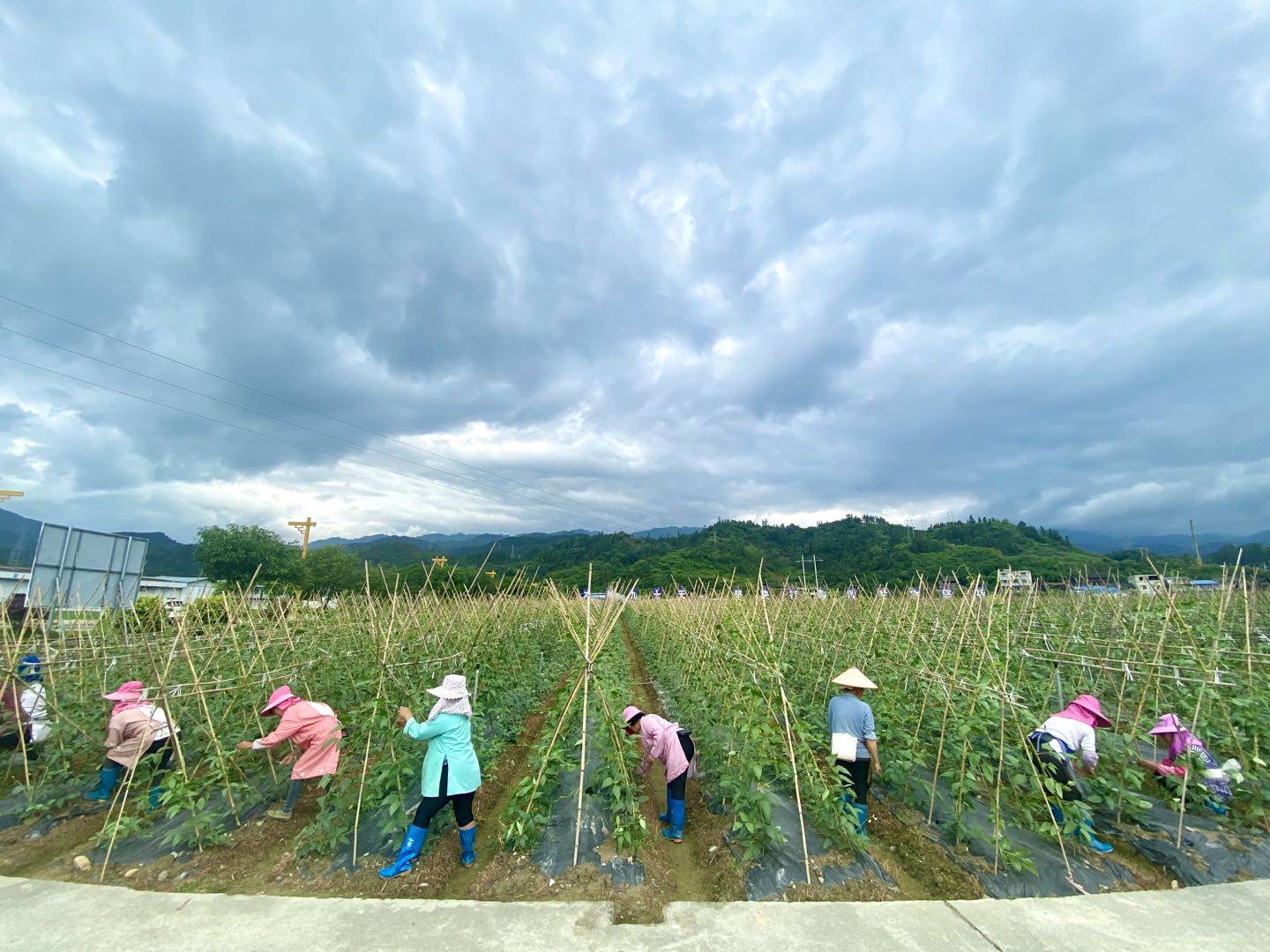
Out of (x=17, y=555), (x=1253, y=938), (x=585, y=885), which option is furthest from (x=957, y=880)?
(x=17, y=555)

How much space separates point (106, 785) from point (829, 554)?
170ft

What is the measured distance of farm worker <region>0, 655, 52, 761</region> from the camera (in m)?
Answer: 5.58

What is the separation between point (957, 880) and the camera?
4.15 m

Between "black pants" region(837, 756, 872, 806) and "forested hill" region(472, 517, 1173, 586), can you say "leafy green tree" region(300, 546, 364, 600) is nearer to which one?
"forested hill" region(472, 517, 1173, 586)

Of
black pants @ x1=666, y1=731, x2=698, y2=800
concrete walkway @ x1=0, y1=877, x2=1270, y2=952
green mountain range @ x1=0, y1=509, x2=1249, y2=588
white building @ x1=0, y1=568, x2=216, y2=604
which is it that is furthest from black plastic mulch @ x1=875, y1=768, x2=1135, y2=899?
green mountain range @ x1=0, y1=509, x2=1249, y2=588

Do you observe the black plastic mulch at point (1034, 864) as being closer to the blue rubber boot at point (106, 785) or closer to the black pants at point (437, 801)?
the black pants at point (437, 801)

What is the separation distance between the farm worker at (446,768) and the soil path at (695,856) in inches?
58.6

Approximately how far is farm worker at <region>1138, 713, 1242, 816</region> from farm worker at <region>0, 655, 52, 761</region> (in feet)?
33.8

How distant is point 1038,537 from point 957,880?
63.9 m

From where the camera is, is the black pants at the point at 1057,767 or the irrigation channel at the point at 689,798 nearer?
the irrigation channel at the point at 689,798

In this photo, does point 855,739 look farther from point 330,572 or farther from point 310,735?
point 330,572

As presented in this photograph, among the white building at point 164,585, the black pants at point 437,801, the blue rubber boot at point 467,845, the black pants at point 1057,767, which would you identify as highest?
the white building at point 164,585

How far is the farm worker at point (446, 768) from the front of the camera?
4218mm

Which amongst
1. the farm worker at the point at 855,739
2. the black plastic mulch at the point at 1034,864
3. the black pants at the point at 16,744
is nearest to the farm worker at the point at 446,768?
the farm worker at the point at 855,739
